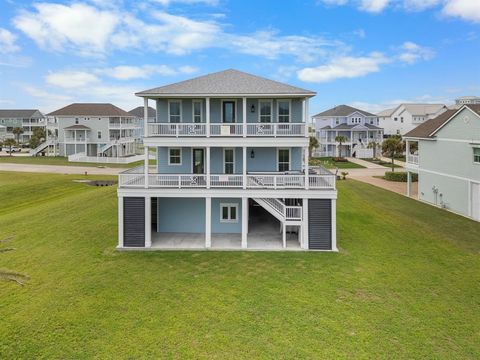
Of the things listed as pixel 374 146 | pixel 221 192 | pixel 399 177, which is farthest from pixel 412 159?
pixel 374 146

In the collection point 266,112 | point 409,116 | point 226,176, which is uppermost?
point 409,116

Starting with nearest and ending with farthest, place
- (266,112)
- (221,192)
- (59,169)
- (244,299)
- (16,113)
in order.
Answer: (244,299)
(221,192)
(266,112)
(59,169)
(16,113)

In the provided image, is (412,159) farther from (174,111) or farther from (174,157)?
(174,111)

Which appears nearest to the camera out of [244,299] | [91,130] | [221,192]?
[244,299]

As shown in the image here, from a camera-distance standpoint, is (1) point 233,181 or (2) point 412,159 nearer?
(1) point 233,181

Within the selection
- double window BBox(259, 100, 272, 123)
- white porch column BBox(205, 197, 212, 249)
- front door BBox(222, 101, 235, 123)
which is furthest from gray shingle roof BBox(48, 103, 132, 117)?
white porch column BBox(205, 197, 212, 249)

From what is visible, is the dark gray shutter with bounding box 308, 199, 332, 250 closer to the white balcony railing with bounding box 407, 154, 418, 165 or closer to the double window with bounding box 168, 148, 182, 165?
the double window with bounding box 168, 148, 182, 165

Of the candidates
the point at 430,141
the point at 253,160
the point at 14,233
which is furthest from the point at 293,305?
the point at 430,141
